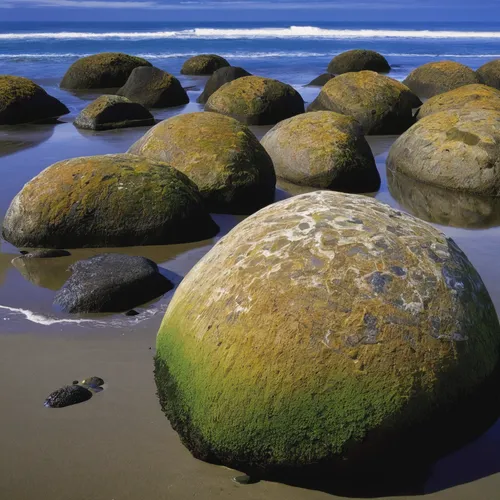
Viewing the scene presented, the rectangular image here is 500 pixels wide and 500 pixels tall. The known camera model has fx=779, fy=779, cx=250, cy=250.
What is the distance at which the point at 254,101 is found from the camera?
1514cm

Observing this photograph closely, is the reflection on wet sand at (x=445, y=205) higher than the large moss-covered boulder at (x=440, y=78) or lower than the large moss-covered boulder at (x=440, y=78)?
higher

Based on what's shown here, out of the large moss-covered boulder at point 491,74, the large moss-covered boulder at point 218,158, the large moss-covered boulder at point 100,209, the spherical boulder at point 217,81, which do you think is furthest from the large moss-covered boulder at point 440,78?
the large moss-covered boulder at point 100,209

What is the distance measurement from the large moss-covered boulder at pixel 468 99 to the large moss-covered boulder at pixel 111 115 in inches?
213

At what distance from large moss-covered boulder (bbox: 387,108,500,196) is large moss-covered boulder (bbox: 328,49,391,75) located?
17853 mm

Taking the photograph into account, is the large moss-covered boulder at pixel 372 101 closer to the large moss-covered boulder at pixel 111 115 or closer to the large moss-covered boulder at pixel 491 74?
the large moss-covered boulder at pixel 111 115

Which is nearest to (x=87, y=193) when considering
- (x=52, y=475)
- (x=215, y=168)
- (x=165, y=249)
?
(x=165, y=249)

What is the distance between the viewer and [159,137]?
8742 millimetres

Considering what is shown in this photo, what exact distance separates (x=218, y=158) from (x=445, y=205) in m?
2.74

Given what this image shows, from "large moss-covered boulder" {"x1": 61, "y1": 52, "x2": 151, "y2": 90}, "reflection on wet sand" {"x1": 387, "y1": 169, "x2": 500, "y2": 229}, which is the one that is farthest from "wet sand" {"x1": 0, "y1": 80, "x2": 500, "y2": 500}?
"large moss-covered boulder" {"x1": 61, "y1": 52, "x2": 151, "y2": 90}

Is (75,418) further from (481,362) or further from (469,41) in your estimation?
(469,41)

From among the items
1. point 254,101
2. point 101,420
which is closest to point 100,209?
point 101,420

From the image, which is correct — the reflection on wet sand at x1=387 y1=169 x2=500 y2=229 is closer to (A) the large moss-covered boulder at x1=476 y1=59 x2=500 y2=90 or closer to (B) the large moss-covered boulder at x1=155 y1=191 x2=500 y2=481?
(B) the large moss-covered boulder at x1=155 y1=191 x2=500 y2=481

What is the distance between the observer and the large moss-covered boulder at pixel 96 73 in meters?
22.2

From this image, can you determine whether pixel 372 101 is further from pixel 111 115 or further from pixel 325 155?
pixel 111 115
